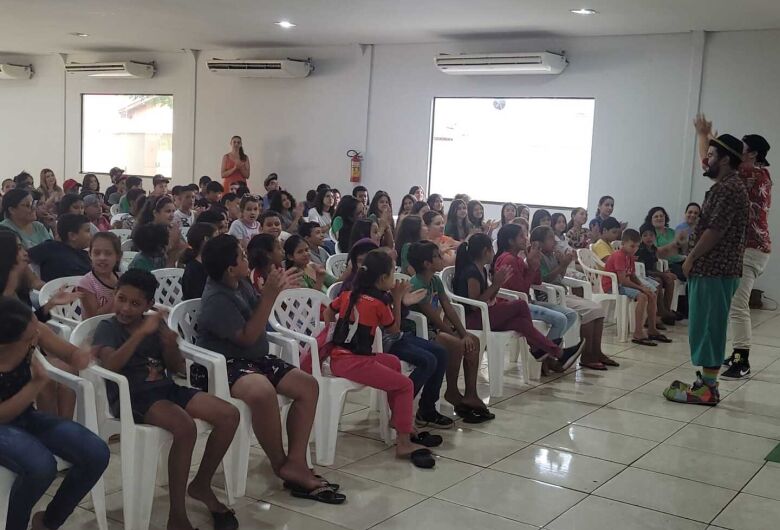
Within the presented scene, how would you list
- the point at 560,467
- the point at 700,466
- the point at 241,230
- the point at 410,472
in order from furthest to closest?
the point at 241,230, the point at 700,466, the point at 560,467, the point at 410,472

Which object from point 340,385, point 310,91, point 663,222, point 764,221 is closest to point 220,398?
point 340,385

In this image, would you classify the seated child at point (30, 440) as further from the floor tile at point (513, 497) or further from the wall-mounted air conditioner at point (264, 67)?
the wall-mounted air conditioner at point (264, 67)

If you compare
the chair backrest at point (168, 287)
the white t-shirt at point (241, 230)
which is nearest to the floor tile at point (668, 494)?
the chair backrest at point (168, 287)

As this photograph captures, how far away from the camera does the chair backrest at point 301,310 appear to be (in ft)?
12.5

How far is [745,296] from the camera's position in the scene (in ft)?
16.7

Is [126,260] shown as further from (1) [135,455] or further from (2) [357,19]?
(2) [357,19]

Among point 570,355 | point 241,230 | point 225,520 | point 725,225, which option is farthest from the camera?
point 241,230

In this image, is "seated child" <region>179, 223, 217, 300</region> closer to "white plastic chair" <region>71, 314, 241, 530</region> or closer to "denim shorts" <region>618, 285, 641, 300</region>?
"white plastic chair" <region>71, 314, 241, 530</region>

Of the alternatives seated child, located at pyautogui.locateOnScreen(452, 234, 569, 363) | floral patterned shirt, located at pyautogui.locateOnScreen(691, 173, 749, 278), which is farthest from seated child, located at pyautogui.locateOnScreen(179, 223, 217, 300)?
floral patterned shirt, located at pyautogui.locateOnScreen(691, 173, 749, 278)

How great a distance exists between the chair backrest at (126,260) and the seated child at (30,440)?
6.90 ft

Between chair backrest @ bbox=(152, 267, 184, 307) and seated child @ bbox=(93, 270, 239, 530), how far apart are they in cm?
132

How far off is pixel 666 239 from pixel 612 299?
1.69 metres

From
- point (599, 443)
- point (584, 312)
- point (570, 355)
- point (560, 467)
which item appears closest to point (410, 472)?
point (560, 467)

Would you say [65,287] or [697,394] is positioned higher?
[65,287]
